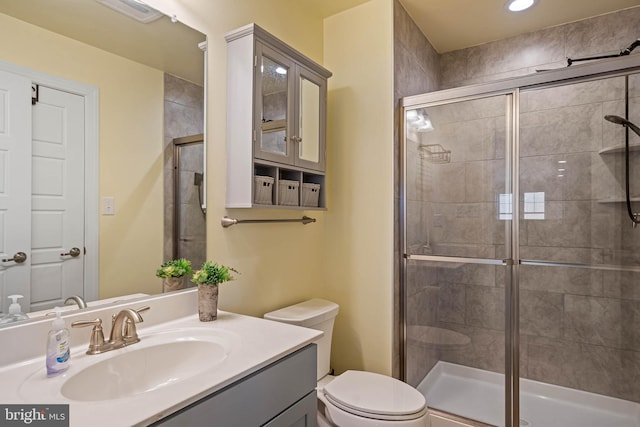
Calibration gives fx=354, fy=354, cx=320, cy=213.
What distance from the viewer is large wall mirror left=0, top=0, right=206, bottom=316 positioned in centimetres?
101

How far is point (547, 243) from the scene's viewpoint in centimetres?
191

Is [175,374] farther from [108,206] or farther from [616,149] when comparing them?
[616,149]

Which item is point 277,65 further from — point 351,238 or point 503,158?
point 503,158

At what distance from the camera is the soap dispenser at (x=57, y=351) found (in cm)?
92

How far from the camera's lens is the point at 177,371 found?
1151 mm

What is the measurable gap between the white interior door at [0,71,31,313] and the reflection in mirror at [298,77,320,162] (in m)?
1.11

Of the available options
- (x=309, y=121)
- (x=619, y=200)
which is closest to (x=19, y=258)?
(x=309, y=121)

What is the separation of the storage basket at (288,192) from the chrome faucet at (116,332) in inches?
32.6

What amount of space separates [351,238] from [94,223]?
1.44 metres

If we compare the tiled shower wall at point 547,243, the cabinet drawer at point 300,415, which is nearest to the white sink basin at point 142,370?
the cabinet drawer at point 300,415

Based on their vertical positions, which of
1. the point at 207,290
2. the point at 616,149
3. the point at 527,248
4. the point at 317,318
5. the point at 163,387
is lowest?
the point at 317,318

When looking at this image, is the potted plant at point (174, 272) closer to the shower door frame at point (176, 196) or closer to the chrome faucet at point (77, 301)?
the shower door frame at point (176, 196)

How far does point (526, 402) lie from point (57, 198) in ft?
7.89

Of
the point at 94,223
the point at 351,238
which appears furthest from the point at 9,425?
the point at 351,238
